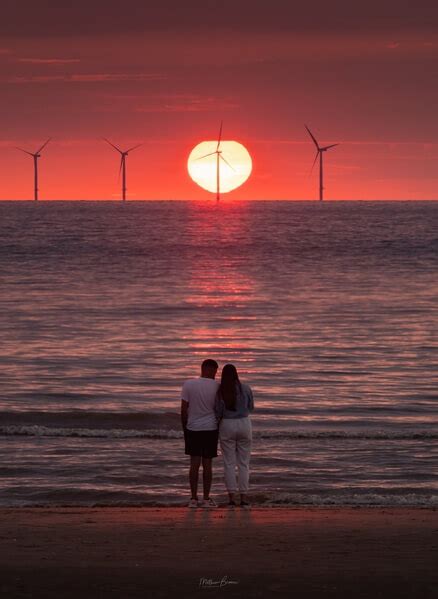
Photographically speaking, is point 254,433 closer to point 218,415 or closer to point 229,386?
point 218,415

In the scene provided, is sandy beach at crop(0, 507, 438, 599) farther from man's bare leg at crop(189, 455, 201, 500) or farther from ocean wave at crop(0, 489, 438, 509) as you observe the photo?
ocean wave at crop(0, 489, 438, 509)

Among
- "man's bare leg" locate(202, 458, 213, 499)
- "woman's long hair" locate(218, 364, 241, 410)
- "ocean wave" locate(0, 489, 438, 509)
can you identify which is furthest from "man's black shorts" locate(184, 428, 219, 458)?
"ocean wave" locate(0, 489, 438, 509)

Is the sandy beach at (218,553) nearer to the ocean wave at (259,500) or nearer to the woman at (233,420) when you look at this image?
the woman at (233,420)

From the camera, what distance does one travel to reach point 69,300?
66.4 m

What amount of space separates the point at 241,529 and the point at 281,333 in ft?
111

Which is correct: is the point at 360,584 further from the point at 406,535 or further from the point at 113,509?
the point at 113,509

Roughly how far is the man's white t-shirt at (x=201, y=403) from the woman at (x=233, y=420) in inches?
3.4

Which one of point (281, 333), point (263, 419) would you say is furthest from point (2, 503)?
point (281, 333)

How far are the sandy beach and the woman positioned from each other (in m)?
0.61

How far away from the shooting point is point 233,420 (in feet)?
53.5

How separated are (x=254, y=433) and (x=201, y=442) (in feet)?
30.0

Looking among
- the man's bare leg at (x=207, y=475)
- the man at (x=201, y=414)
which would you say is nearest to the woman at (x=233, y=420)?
the man at (x=201, y=414)

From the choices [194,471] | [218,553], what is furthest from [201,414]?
[218,553]

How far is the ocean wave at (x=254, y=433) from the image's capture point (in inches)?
990
